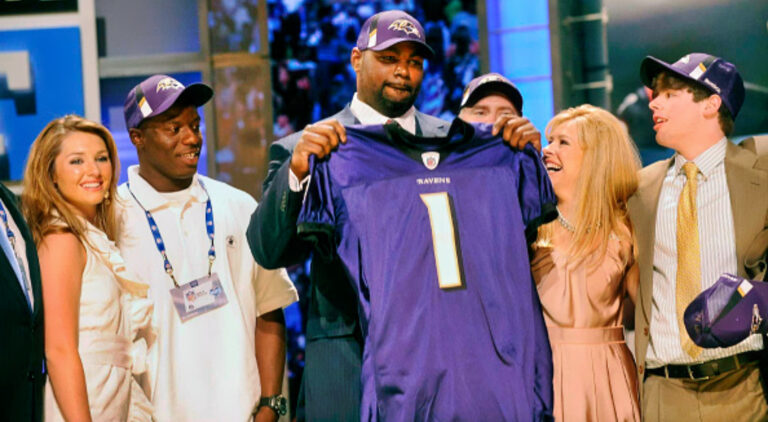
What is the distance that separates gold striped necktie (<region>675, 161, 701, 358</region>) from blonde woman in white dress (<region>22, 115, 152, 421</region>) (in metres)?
1.82

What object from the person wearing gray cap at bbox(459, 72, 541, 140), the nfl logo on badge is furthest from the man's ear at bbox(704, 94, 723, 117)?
the nfl logo on badge

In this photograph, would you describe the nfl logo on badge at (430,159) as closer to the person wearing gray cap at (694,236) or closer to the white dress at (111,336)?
the person wearing gray cap at (694,236)

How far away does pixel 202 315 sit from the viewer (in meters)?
3.32

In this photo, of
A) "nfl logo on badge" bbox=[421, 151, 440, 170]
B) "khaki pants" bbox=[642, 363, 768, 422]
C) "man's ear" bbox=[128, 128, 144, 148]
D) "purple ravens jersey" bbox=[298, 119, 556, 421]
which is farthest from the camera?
"man's ear" bbox=[128, 128, 144, 148]

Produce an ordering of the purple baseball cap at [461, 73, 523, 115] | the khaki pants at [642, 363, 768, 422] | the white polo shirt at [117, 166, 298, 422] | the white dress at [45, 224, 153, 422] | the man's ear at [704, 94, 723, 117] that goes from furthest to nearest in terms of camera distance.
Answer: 1. the purple baseball cap at [461, 73, 523, 115]
2. the man's ear at [704, 94, 723, 117]
3. the white polo shirt at [117, 166, 298, 422]
4. the khaki pants at [642, 363, 768, 422]
5. the white dress at [45, 224, 153, 422]

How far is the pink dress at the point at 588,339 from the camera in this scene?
128 inches

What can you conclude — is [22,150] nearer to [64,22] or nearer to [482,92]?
[64,22]

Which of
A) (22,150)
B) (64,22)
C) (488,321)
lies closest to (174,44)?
(64,22)

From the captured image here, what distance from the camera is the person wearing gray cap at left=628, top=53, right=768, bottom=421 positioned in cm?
320

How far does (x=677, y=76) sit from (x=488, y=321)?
138 centimetres

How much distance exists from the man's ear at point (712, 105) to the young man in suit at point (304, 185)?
0.91m

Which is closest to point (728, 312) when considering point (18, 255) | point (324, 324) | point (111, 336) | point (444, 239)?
point (444, 239)

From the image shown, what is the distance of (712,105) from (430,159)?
1.24 m

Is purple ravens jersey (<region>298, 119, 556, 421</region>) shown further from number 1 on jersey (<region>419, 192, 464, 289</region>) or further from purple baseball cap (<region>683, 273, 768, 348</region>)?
purple baseball cap (<region>683, 273, 768, 348</region>)
